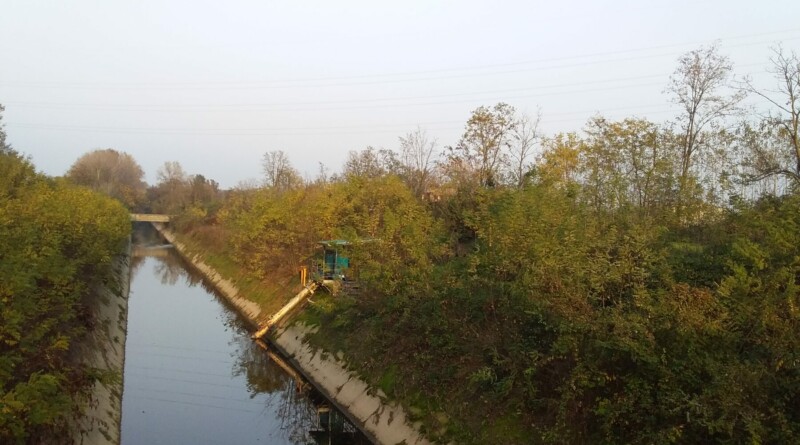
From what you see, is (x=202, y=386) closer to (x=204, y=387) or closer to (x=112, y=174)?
(x=204, y=387)

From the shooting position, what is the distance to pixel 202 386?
2069cm

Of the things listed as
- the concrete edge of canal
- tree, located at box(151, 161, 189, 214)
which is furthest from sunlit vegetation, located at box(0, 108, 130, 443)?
tree, located at box(151, 161, 189, 214)

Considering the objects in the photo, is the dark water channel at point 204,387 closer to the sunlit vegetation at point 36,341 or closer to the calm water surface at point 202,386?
the calm water surface at point 202,386

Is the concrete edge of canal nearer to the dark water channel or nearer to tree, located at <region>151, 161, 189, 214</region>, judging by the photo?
the dark water channel

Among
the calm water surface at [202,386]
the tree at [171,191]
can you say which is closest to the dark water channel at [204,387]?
the calm water surface at [202,386]

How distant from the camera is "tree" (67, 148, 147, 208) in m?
97.5

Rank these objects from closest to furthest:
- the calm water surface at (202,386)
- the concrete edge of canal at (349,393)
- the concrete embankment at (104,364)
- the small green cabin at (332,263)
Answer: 1. the concrete embankment at (104,364)
2. the concrete edge of canal at (349,393)
3. the calm water surface at (202,386)
4. the small green cabin at (332,263)

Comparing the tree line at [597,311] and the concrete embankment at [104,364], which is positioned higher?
the tree line at [597,311]

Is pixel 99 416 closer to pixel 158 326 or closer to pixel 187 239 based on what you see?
pixel 158 326

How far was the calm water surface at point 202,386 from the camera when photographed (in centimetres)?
1655

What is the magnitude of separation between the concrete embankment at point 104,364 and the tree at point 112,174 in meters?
72.7

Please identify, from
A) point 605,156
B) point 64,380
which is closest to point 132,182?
point 605,156

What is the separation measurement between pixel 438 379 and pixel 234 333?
17.6 metres

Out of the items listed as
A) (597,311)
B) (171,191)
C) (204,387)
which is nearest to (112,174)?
(171,191)
